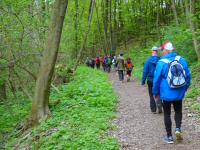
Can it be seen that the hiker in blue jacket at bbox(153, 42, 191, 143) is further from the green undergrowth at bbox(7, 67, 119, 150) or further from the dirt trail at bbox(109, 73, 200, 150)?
the green undergrowth at bbox(7, 67, 119, 150)

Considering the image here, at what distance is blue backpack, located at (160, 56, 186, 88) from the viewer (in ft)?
22.0

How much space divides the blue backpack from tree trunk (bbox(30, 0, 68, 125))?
491cm

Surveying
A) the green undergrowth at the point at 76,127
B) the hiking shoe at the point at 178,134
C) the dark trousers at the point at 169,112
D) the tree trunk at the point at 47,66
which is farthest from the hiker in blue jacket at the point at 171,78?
the tree trunk at the point at 47,66

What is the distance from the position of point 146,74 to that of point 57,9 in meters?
3.31

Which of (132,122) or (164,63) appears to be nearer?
(164,63)

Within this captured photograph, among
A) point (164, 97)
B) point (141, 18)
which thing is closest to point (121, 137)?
point (164, 97)

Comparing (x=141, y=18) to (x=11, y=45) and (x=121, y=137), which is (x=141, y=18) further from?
(x=121, y=137)

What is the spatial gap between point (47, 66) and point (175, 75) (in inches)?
209

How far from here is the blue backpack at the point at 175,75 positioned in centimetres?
671

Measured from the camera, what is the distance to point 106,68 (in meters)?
33.9

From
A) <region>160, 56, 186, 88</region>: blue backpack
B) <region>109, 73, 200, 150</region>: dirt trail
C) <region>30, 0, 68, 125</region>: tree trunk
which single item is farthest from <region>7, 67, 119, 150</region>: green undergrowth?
<region>160, 56, 186, 88</region>: blue backpack

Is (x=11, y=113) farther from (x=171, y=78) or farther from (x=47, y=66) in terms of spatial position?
(x=171, y=78)

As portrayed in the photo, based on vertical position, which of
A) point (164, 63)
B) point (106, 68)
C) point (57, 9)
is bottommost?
point (106, 68)

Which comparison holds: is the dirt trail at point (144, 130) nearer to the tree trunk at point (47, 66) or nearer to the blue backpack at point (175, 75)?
the blue backpack at point (175, 75)
